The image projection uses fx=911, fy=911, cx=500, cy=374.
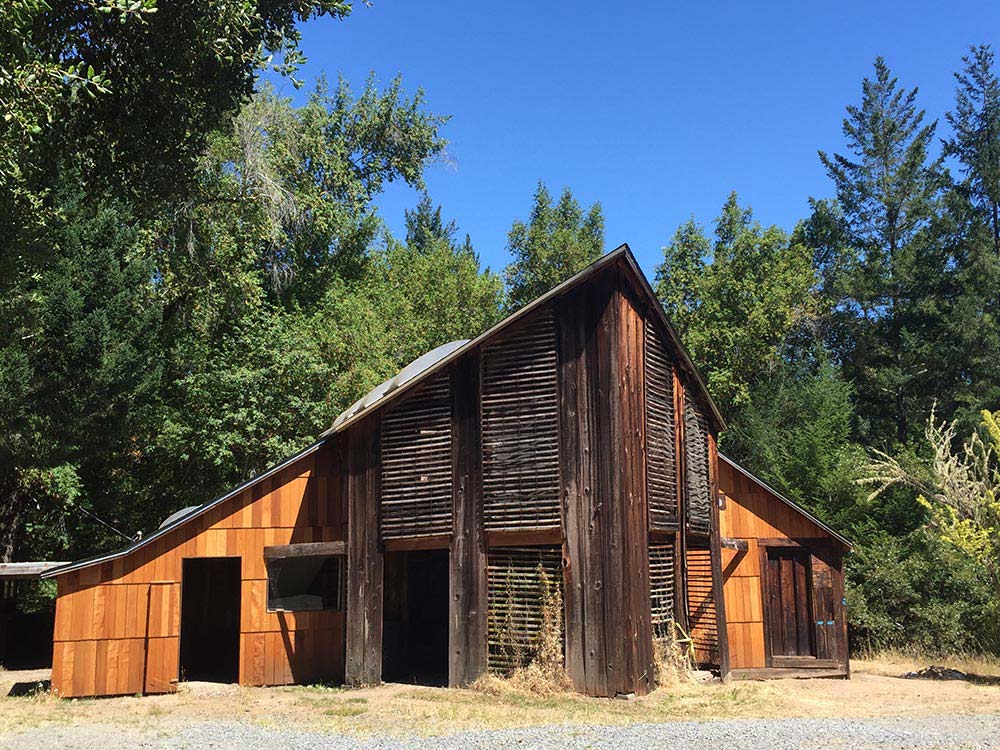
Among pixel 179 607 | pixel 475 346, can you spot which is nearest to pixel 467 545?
pixel 475 346

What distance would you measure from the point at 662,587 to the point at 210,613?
10952 mm

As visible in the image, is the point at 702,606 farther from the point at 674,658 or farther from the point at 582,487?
the point at 582,487

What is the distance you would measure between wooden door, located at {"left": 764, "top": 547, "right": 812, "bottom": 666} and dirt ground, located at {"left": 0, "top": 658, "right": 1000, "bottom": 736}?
1.46m

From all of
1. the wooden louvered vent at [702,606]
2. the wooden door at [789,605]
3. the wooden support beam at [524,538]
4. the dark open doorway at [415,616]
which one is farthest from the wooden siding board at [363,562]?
the wooden door at [789,605]

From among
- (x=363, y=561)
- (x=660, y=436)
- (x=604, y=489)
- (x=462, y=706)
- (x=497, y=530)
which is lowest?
(x=462, y=706)

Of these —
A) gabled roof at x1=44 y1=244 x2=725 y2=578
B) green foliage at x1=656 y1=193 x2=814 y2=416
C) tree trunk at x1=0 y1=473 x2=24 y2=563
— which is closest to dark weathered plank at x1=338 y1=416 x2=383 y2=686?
gabled roof at x1=44 y1=244 x2=725 y2=578

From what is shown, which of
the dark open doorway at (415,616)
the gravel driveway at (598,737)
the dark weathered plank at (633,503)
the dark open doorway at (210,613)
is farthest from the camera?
the dark open doorway at (210,613)

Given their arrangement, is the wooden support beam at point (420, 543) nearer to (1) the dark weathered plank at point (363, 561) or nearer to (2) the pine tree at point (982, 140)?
(1) the dark weathered plank at point (363, 561)

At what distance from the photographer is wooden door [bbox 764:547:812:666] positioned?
17.3 metres

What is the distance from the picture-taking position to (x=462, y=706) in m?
12.8

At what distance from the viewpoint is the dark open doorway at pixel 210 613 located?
791 inches

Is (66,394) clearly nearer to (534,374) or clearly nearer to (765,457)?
(534,374)

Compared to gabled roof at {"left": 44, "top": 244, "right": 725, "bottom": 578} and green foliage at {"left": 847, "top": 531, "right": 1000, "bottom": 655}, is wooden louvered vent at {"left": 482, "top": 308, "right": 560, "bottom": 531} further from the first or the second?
green foliage at {"left": 847, "top": 531, "right": 1000, "bottom": 655}

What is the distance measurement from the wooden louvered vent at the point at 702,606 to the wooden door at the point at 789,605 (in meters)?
1.53
